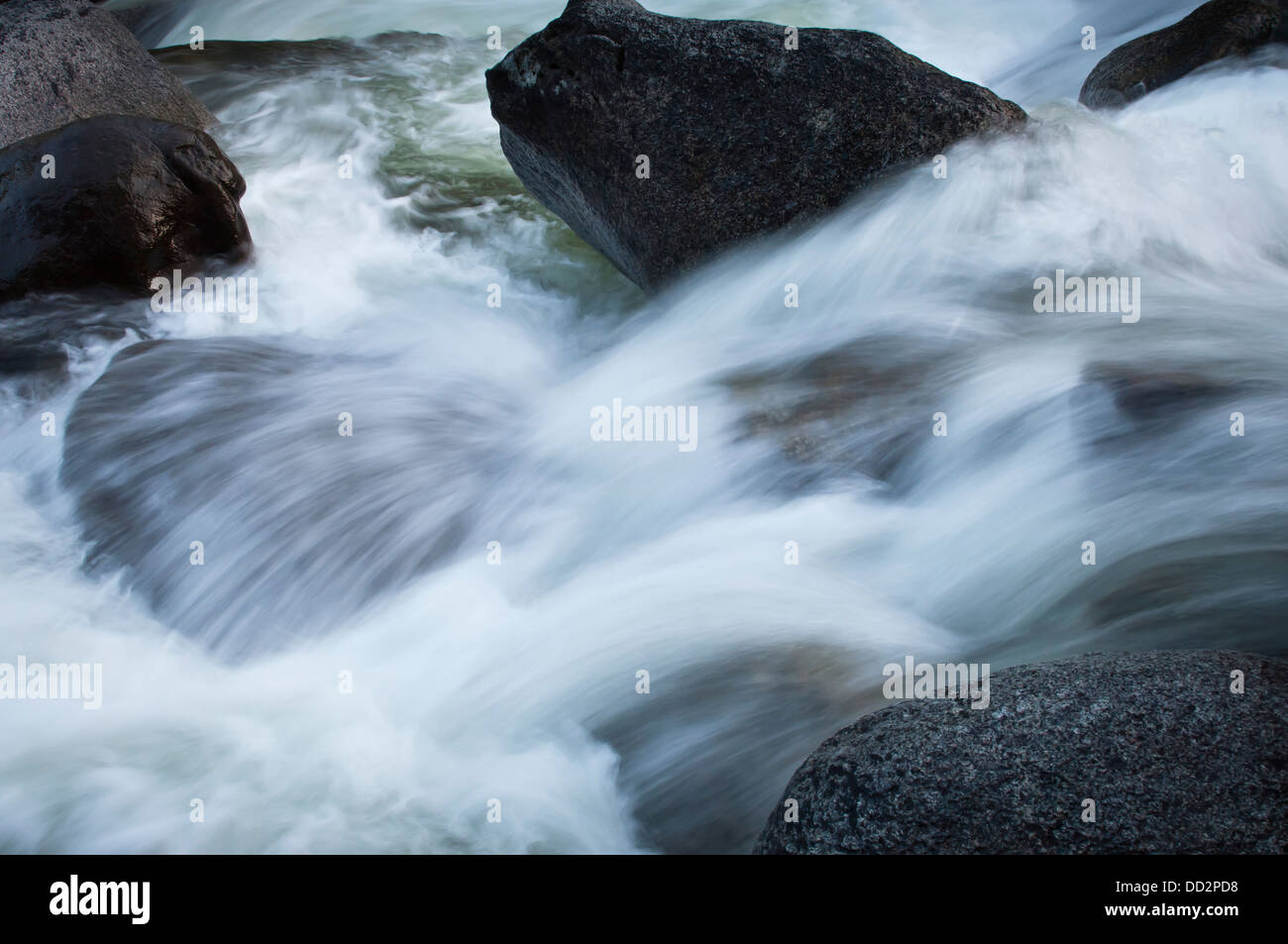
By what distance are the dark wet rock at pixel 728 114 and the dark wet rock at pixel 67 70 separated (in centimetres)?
301

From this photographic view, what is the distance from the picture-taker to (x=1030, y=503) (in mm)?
4523

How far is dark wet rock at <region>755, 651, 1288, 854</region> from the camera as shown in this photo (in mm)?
2693

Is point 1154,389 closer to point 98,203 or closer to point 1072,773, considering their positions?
point 1072,773

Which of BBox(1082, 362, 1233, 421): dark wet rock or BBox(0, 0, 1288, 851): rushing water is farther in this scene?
BBox(1082, 362, 1233, 421): dark wet rock

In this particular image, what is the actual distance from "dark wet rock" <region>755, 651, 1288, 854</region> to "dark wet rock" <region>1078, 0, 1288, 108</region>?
20.0ft

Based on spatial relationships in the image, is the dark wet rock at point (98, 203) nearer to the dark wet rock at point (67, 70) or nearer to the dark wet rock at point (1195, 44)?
the dark wet rock at point (67, 70)

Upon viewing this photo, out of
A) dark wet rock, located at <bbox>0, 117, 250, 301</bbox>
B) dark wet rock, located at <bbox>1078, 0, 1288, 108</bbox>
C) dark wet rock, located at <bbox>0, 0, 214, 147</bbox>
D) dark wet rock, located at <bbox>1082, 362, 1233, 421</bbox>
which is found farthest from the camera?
dark wet rock, located at <bbox>1078, 0, 1288, 108</bbox>

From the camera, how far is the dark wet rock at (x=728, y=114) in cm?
597

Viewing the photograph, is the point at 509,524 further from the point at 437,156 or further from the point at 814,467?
the point at 437,156

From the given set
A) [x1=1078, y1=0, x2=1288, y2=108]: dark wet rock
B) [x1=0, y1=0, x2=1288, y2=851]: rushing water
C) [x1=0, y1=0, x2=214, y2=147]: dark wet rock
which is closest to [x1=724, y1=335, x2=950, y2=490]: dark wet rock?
[x1=0, y1=0, x2=1288, y2=851]: rushing water

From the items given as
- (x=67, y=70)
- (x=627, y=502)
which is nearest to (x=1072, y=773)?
(x=627, y=502)

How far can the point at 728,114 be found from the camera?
19.7 ft

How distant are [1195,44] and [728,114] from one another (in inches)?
156

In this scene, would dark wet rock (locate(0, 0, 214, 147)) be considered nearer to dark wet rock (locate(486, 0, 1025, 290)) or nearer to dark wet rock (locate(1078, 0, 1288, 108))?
dark wet rock (locate(486, 0, 1025, 290))
